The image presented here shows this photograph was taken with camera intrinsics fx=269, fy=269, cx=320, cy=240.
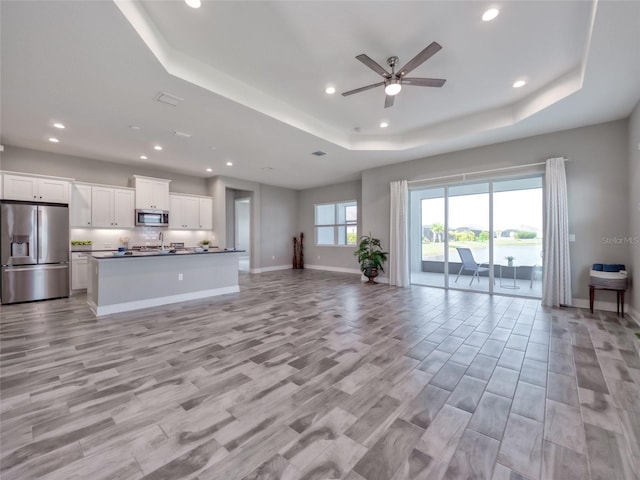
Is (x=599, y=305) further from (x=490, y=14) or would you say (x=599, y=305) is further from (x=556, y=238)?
(x=490, y=14)

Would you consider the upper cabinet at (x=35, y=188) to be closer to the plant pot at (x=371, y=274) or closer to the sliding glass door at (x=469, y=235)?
the plant pot at (x=371, y=274)

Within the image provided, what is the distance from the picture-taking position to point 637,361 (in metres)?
2.62

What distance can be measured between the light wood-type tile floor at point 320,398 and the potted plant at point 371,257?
300 cm

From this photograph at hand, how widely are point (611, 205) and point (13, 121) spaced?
9.54m

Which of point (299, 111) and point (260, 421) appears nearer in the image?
point (260, 421)

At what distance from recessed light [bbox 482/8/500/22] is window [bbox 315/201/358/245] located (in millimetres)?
6146

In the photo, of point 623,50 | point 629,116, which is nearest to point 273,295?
point 623,50

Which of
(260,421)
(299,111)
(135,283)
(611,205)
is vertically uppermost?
(299,111)

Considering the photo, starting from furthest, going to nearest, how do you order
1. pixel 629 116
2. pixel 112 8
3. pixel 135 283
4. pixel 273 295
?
pixel 273 295
pixel 135 283
pixel 629 116
pixel 112 8

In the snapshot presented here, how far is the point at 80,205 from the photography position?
5879 millimetres

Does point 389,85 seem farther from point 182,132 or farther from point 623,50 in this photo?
point 182,132

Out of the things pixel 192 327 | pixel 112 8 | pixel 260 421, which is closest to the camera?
pixel 260 421

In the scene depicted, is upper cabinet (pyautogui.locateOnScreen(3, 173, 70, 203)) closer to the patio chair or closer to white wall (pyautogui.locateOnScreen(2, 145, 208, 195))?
white wall (pyautogui.locateOnScreen(2, 145, 208, 195))

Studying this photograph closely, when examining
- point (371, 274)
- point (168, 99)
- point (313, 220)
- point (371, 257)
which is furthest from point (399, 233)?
point (168, 99)
